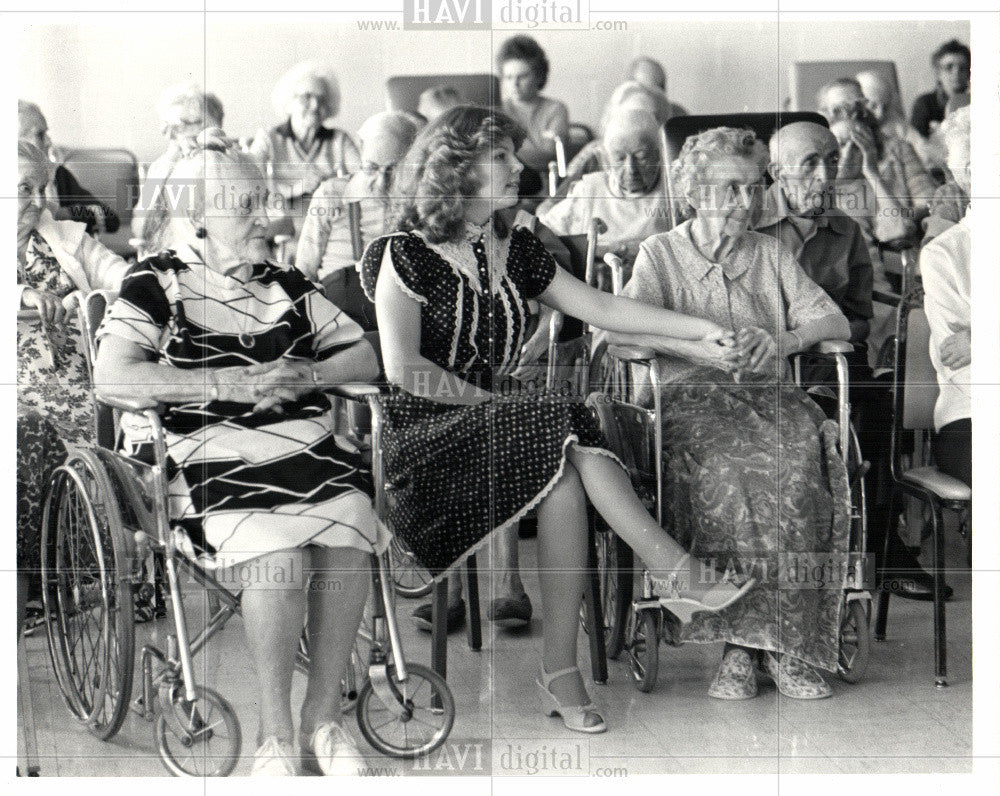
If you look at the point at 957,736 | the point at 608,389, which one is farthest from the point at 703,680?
the point at 608,389

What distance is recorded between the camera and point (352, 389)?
2297 millimetres

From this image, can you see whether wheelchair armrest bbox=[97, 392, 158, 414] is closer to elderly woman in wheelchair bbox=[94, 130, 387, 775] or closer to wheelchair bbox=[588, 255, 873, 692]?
elderly woman in wheelchair bbox=[94, 130, 387, 775]

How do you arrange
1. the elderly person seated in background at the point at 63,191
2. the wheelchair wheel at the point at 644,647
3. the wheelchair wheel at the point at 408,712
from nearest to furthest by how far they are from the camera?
the wheelchair wheel at the point at 408,712, the wheelchair wheel at the point at 644,647, the elderly person seated in background at the point at 63,191

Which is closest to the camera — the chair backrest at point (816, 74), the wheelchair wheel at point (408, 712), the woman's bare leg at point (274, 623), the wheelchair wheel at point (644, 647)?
the woman's bare leg at point (274, 623)

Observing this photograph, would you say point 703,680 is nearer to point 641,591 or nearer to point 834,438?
point 641,591

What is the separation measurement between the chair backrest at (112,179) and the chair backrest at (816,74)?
1.76 metres

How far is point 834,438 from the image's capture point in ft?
8.61

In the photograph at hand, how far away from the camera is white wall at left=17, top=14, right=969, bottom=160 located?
276 centimetres

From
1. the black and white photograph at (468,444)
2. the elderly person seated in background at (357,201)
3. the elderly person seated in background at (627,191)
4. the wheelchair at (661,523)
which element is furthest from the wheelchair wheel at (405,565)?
the elderly person seated in background at (627,191)

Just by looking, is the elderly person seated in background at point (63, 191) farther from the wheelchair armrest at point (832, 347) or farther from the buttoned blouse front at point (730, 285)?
the wheelchair armrest at point (832, 347)

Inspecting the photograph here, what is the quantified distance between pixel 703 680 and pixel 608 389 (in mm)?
695

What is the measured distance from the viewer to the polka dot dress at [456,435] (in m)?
2.41

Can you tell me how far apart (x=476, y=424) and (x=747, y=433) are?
0.57 m

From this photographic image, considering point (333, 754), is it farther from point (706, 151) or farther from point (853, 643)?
point (706, 151)
